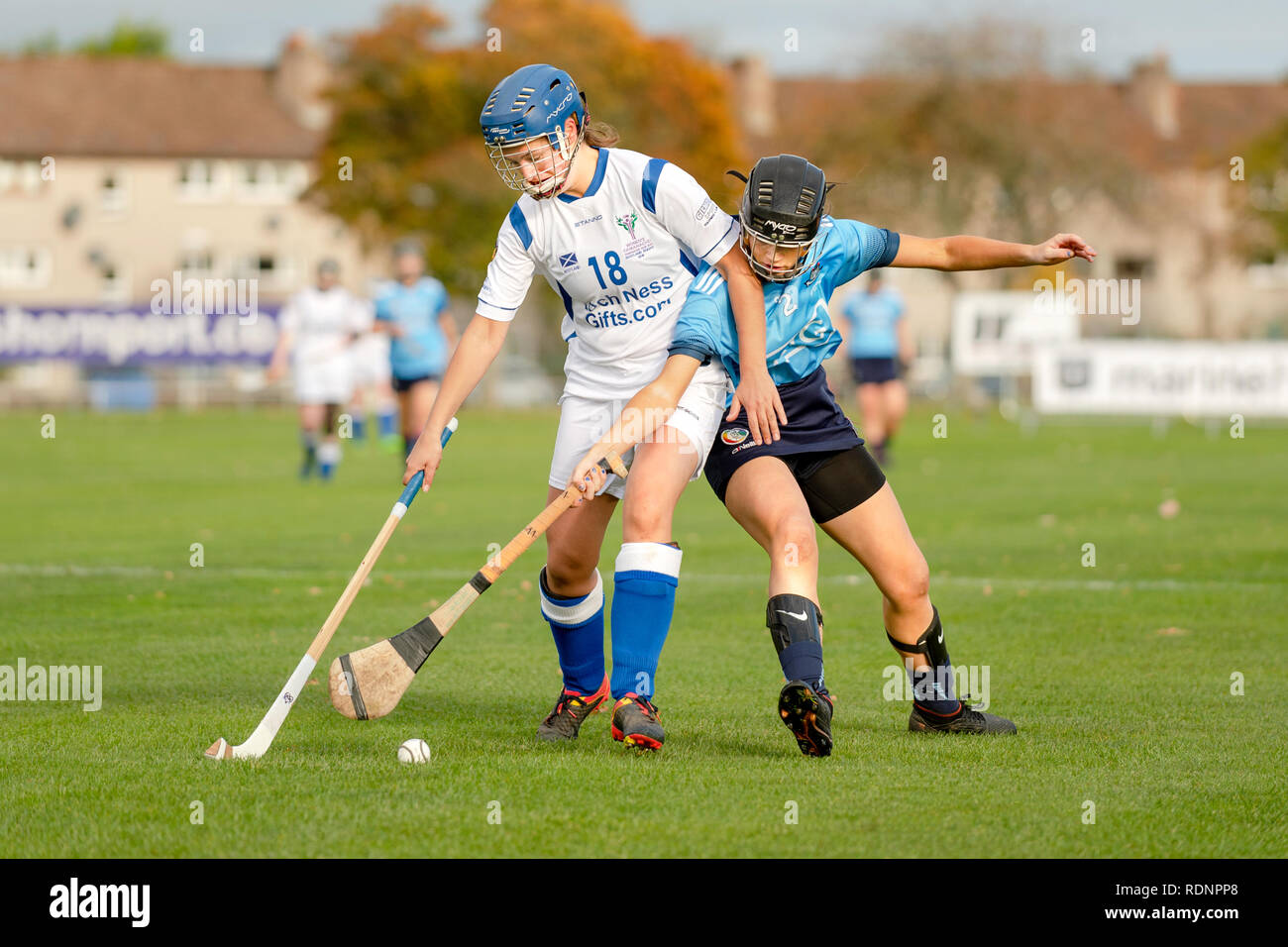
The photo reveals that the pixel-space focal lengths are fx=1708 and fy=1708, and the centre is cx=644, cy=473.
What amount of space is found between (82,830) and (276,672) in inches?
96.4

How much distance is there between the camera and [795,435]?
5.47m

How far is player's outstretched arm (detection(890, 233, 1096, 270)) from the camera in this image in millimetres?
5344

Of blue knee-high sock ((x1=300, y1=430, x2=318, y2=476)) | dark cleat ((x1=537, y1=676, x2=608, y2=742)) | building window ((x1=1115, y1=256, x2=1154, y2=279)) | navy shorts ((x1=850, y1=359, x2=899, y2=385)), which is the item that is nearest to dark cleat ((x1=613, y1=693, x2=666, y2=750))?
dark cleat ((x1=537, y1=676, x2=608, y2=742))

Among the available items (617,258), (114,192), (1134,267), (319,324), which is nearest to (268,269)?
(114,192)

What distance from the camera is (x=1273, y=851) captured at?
161 inches

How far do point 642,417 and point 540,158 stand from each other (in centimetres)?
Answer: 86

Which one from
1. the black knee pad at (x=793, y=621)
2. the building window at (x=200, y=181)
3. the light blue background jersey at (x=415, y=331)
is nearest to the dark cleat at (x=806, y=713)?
the black knee pad at (x=793, y=621)

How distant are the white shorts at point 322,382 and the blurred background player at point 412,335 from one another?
4.30 ft

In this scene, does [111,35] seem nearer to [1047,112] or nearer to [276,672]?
[1047,112]

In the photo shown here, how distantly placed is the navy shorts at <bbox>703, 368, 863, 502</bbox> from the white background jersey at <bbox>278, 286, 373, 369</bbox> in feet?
45.5

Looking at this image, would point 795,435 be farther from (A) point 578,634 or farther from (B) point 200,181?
(B) point 200,181

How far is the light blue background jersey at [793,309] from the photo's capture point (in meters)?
5.41

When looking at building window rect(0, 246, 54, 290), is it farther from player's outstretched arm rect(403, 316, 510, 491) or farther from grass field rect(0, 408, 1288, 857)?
player's outstretched arm rect(403, 316, 510, 491)

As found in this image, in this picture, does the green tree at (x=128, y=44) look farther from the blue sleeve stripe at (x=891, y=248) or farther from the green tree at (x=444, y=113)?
the blue sleeve stripe at (x=891, y=248)
